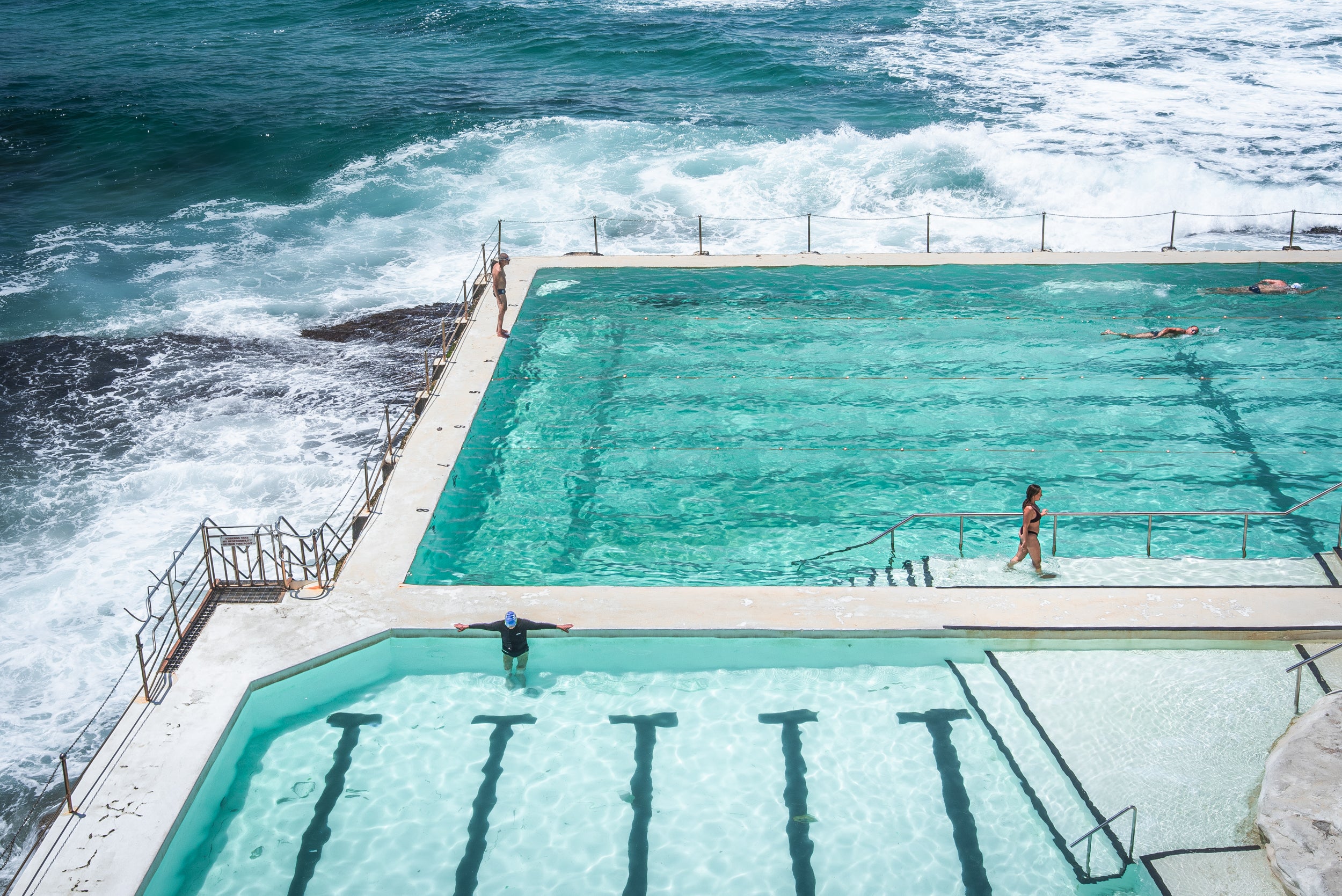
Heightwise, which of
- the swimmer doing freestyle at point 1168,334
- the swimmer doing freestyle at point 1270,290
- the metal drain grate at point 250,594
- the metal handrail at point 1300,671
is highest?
the swimmer doing freestyle at point 1270,290

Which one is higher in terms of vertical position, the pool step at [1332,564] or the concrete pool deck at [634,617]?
the concrete pool deck at [634,617]

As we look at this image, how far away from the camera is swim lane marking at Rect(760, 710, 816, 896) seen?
8898 millimetres

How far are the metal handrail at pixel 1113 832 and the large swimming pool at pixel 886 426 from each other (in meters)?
3.49

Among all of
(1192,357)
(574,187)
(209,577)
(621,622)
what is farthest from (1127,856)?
(574,187)

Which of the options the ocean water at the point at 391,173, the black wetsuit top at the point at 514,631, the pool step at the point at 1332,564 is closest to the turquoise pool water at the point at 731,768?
the black wetsuit top at the point at 514,631

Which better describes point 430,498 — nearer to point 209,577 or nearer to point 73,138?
point 209,577

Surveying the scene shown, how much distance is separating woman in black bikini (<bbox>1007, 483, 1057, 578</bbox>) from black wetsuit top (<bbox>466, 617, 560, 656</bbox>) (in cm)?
504

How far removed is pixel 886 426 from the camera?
51.8 ft

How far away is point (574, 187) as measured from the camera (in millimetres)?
30281

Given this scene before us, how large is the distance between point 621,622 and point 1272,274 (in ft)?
50.0

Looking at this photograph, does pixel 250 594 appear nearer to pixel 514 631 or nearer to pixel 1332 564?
pixel 514 631

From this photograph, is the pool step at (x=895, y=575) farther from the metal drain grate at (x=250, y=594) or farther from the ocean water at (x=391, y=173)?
the ocean water at (x=391, y=173)

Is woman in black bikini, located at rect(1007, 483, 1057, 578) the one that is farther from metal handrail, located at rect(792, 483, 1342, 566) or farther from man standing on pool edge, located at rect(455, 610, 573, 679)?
man standing on pool edge, located at rect(455, 610, 573, 679)

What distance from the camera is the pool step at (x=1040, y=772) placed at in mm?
8711
